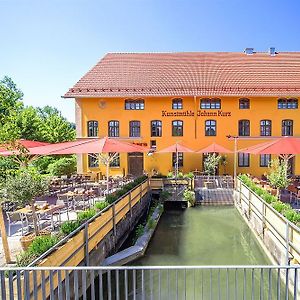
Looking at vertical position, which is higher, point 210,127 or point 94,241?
point 210,127

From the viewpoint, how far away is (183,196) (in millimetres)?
17109

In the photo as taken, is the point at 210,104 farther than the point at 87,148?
Yes

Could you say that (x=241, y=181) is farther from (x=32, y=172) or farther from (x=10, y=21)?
(x=10, y=21)

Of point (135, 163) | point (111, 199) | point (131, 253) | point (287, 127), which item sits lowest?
point (131, 253)

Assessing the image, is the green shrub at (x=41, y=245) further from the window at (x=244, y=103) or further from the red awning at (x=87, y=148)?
the window at (x=244, y=103)

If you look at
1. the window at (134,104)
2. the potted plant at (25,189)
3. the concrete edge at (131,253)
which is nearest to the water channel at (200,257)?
the concrete edge at (131,253)

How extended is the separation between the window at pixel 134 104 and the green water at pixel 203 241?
10603 mm

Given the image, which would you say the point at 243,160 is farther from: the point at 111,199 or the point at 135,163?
the point at 111,199

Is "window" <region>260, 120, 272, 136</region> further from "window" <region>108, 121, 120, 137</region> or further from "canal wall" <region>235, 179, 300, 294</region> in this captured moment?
"window" <region>108, 121, 120, 137</region>

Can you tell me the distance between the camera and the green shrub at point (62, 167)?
23527 millimetres

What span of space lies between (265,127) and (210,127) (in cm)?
436

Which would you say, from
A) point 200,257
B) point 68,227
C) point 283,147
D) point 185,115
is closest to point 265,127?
point 185,115

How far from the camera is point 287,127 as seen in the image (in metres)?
23.6

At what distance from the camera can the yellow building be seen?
2353cm
